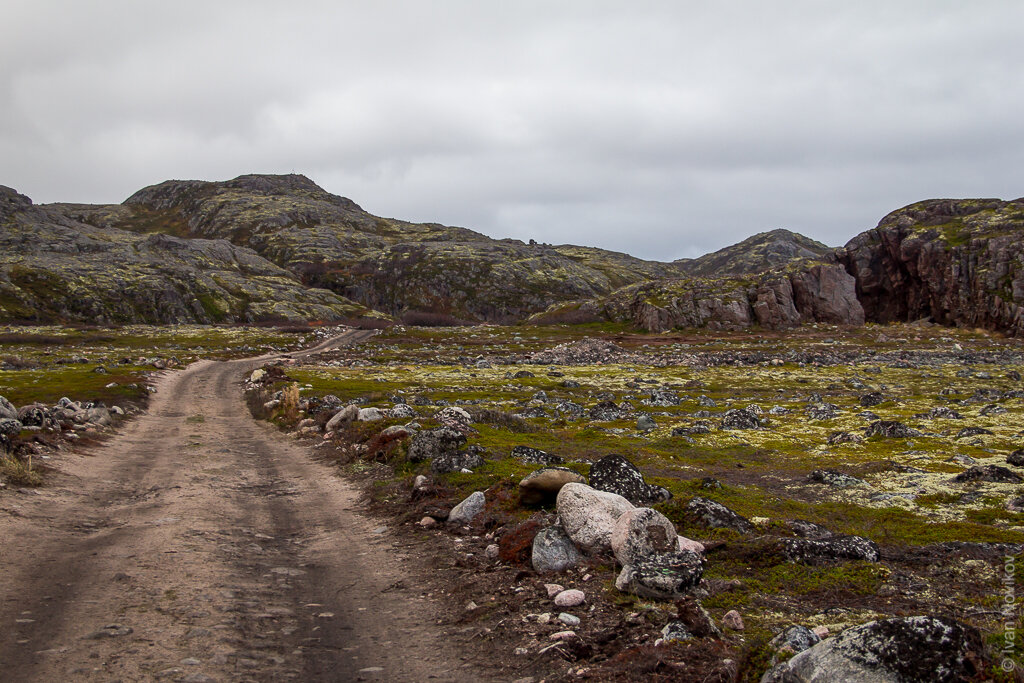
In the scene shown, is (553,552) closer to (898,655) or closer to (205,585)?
(898,655)

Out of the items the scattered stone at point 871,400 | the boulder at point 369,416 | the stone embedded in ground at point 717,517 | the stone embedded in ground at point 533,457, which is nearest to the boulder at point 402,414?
the boulder at point 369,416

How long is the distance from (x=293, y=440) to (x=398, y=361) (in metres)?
56.3

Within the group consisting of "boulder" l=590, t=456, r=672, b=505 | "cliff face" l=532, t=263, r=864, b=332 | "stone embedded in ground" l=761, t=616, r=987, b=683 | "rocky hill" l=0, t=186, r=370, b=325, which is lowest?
"boulder" l=590, t=456, r=672, b=505

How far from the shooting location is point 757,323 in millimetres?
125625

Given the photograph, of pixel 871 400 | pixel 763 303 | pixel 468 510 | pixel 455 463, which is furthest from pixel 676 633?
pixel 763 303

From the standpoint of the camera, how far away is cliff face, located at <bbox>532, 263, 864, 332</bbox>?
125 m

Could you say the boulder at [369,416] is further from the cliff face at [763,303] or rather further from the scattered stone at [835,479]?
the cliff face at [763,303]

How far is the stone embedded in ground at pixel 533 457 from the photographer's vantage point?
20094mm

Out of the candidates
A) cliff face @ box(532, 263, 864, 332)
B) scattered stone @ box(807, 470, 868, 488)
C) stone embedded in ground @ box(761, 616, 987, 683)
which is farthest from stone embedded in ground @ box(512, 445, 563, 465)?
cliff face @ box(532, 263, 864, 332)

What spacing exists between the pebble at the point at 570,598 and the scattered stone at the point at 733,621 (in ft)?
7.80

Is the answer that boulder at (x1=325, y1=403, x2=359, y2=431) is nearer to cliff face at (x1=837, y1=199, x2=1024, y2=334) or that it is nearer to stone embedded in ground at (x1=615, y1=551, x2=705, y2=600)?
stone embedded in ground at (x1=615, y1=551, x2=705, y2=600)

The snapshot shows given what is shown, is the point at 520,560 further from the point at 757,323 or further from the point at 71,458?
the point at 757,323

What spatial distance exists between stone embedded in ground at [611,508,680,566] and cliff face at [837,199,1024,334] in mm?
120842

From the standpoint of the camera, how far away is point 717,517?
41.1ft
